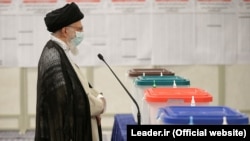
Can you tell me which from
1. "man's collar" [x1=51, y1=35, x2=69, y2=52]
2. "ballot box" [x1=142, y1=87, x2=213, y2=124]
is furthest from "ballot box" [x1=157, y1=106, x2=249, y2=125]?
"man's collar" [x1=51, y1=35, x2=69, y2=52]

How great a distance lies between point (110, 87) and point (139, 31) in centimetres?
72

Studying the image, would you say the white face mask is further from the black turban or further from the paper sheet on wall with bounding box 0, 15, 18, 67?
the paper sheet on wall with bounding box 0, 15, 18, 67

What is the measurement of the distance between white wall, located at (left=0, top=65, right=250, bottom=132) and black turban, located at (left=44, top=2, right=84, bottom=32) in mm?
2088

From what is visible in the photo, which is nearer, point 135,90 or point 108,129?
point 135,90

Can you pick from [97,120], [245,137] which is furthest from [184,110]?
[97,120]

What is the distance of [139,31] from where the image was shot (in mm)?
4488

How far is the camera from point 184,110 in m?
1.76

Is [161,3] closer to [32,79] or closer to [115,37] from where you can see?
[115,37]

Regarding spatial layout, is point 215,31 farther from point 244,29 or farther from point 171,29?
point 171,29

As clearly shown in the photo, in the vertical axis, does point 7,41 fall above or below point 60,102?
above

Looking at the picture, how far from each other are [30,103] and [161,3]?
1.85 meters

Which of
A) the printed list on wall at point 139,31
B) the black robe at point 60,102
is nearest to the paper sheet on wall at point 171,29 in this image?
the printed list on wall at point 139,31

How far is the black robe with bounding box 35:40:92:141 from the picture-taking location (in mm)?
2303

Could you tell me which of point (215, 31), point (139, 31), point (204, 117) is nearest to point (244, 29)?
point (215, 31)
